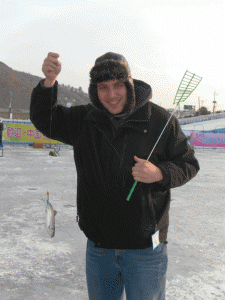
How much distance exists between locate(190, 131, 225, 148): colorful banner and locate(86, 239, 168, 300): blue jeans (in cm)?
Answer: 2233

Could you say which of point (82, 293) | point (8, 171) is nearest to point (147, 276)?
point (82, 293)

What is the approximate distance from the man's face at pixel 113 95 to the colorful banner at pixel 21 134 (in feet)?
56.7

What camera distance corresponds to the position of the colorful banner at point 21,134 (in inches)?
725

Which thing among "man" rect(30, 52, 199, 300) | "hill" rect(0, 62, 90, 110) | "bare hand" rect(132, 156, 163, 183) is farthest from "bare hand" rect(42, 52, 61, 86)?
"hill" rect(0, 62, 90, 110)

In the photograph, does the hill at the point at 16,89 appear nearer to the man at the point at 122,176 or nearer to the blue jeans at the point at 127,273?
the man at the point at 122,176

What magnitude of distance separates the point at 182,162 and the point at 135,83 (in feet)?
1.78

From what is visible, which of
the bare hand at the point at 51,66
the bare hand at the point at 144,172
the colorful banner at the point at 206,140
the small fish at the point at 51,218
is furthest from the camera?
the colorful banner at the point at 206,140

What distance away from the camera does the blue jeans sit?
1498 millimetres

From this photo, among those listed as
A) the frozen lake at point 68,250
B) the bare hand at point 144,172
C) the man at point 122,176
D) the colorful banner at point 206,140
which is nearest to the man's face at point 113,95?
the man at point 122,176

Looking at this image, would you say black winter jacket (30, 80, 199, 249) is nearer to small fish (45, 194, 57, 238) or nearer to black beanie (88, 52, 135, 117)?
black beanie (88, 52, 135, 117)

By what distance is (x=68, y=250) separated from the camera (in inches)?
141

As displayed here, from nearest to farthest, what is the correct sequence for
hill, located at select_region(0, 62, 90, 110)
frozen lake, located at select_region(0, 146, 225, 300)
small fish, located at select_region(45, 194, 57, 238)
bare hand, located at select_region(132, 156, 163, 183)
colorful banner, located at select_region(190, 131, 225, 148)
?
bare hand, located at select_region(132, 156, 163, 183), small fish, located at select_region(45, 194, 57, 238), frozen lake, located at select_region(0, 146, 225, 300), colorful banner, located at select_region(190, 131, 225, 148), hill, located at select_region(0, 62, 90, 110)

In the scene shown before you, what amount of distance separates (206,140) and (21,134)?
573 inches

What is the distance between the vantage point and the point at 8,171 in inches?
361
